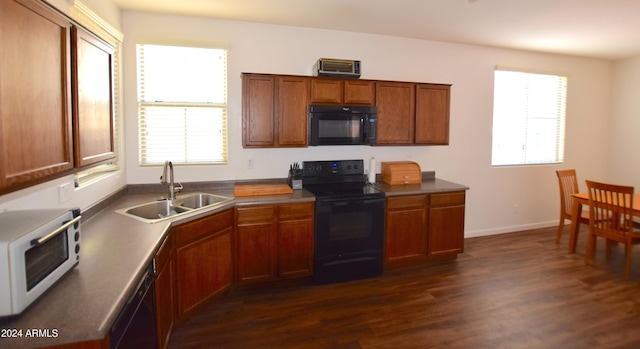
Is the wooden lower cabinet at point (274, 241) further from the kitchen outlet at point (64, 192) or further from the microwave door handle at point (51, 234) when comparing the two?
the microwave door handle at point (51, 234)

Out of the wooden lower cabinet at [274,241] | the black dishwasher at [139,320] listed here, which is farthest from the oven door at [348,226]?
the black dishwasher at [139,320]

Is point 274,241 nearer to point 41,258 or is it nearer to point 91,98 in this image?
point 91,98

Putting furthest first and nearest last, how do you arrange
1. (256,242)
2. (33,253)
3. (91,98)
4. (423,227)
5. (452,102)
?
1. (452,102)
2. (423,227)
3. (256,242)
4. (91,98)
5. (33,253)

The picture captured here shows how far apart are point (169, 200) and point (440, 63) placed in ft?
11.9

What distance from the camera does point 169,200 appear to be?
3059 millimetres

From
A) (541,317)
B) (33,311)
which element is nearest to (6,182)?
(33,311)

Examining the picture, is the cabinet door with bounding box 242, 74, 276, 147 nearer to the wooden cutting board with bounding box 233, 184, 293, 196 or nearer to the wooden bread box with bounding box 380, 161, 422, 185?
the wooden cutting board with bounding box 233, 184, 293, 196

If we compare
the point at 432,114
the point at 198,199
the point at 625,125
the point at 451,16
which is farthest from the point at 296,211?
the point at 625,125

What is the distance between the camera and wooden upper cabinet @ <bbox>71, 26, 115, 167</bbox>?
1.68 meters

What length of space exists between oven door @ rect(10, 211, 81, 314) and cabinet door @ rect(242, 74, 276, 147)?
1961mm

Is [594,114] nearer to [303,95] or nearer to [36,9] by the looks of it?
[303,95]

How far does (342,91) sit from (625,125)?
487 cm

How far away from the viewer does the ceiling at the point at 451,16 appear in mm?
3119

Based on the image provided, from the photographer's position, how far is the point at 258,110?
341cm
